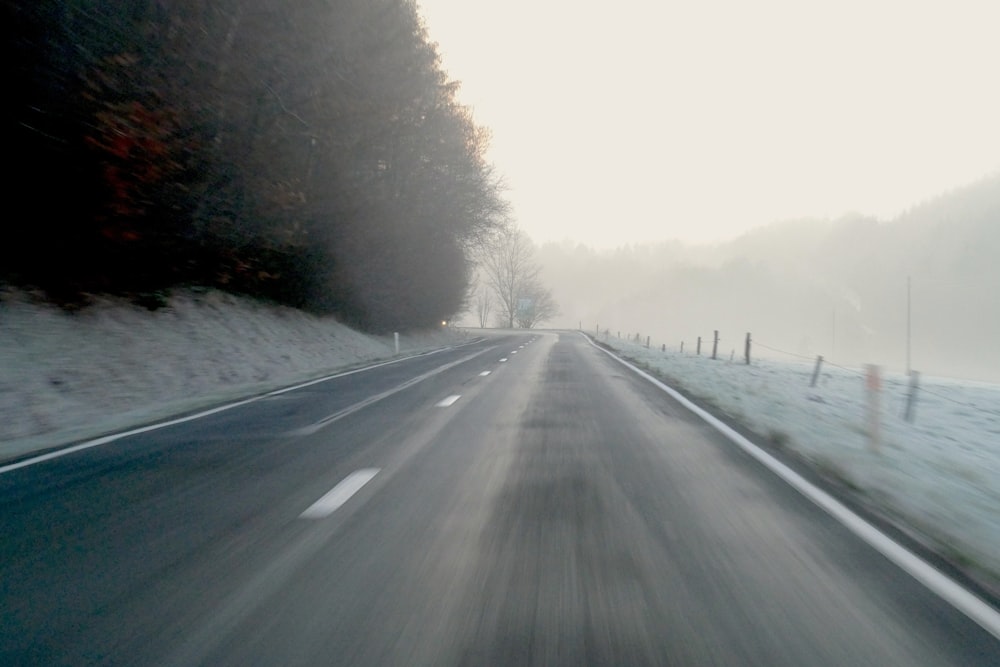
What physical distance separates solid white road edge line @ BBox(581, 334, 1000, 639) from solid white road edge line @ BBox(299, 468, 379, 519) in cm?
370

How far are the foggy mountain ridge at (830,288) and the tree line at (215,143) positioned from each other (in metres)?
74.4

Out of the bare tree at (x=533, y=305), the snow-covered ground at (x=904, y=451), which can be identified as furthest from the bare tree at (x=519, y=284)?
the snow-covered ground at (x=904, y=451)

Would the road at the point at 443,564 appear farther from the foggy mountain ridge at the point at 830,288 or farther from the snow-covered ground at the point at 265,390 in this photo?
the foggy mountain ridge at the point at 830,288

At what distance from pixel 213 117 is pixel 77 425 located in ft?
24.4

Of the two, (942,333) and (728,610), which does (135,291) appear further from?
(942,333)

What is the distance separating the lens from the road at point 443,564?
3.02 meters

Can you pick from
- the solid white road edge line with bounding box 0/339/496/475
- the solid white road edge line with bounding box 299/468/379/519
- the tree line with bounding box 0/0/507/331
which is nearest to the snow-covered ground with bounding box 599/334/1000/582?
the solid white road edge line with bounding box 299/468/379/519

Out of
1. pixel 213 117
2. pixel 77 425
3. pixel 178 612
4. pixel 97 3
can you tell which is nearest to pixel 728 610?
pixel 178 612

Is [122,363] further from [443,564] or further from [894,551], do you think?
[894,551]

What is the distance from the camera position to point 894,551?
4.27 meters

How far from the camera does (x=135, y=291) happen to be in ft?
51.0

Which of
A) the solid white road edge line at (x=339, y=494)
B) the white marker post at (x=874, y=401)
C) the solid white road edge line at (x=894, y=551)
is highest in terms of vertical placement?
the white marker post at (x=874, y=401)

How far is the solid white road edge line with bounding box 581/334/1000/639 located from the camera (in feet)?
11.1

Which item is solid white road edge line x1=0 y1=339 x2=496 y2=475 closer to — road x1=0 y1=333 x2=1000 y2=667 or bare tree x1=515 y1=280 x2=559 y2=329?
road x1=0 y1=333 x2=1000 y2=667
